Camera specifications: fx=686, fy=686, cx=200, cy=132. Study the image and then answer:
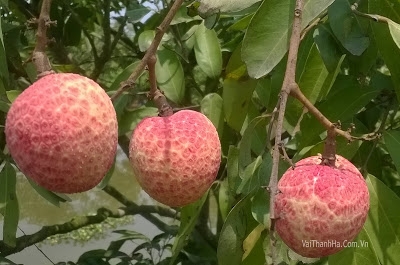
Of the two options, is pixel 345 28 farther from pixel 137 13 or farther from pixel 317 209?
pixel 137 13

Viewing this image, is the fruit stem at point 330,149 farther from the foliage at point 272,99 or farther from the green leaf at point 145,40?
the green leaf at point 145,40

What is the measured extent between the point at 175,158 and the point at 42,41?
150 mm

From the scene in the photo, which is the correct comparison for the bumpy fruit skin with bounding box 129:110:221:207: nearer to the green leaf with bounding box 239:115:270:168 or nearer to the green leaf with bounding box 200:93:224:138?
the green leaf with bounding box 239:115:270:168

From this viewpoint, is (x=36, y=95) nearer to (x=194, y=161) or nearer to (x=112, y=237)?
(x=194, y=161)

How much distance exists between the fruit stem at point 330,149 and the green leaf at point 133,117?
316 mm

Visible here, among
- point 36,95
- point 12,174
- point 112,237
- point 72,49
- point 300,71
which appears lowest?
point 112,237

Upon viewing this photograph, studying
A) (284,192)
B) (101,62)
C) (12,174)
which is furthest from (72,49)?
(284,192)

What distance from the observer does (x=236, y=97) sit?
83 cm

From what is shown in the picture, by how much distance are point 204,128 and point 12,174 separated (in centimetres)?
37

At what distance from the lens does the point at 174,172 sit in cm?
60

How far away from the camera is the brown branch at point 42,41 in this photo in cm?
56

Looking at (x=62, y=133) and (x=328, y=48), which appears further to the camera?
(x=328, y=48)

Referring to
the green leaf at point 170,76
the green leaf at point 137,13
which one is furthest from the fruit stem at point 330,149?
the green leaf at point 137,13

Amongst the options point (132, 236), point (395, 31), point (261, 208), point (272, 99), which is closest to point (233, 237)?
point (261, 208)
